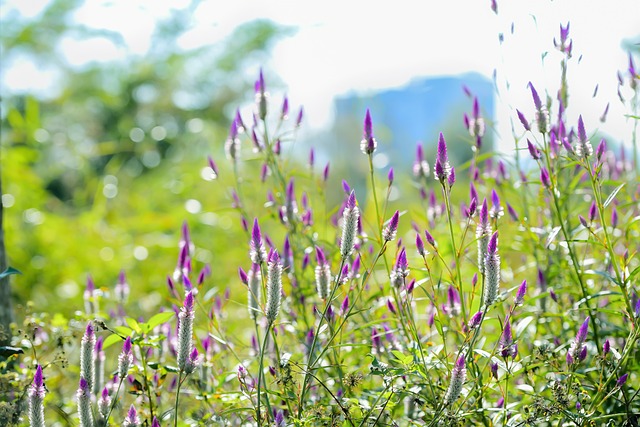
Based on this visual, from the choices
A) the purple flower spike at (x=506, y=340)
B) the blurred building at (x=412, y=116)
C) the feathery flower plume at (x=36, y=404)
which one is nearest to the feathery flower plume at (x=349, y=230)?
the purple flower spike at (x=506, y=340)

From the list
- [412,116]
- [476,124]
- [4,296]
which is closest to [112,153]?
[412,116]

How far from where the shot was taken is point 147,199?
688 cm

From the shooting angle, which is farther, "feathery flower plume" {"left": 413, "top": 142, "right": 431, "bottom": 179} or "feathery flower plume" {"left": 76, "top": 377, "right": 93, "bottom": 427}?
"feathery flower plume" {"left": 413, "top": 142, "right": 431, "bottom": 179}

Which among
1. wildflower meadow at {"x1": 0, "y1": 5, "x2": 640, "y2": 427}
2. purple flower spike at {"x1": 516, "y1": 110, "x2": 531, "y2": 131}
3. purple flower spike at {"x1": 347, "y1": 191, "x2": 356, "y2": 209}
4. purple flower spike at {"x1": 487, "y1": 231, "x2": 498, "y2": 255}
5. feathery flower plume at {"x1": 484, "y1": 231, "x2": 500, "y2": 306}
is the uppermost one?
purple flower spike at {"x1": 516, "y1": 110, "x2": 531, "y2": 131}

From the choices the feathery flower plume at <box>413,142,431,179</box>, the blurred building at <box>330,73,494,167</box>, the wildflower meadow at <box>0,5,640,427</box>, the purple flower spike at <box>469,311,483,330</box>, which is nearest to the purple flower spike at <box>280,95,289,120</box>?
the wildflower meadow at <box>0,5,640,427</box>

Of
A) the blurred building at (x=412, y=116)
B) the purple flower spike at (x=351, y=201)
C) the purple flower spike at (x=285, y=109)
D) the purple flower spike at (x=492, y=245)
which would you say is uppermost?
the purple flower spike at (x=285, y=109)

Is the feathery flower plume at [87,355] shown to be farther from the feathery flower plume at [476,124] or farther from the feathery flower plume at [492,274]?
the feathery flower plume at [476,124]

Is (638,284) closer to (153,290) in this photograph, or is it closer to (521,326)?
(521,326)

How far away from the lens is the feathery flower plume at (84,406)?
160cm

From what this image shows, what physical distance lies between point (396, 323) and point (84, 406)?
3.01 ft

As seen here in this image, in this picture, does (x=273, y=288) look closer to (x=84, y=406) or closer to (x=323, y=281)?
(x=323, y=281)

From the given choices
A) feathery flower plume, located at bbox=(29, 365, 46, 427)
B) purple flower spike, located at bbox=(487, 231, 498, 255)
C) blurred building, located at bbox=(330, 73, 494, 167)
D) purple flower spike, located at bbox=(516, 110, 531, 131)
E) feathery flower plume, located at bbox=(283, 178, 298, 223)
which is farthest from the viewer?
blurred building, located at bbox=(330, 73, 494, 167)

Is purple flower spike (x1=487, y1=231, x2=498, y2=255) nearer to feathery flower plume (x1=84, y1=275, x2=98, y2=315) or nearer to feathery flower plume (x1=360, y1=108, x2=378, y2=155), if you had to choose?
feathery flower plume (x1=360, y1=108, x2=378, y2=155)

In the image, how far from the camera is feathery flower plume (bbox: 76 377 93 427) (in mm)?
1604
